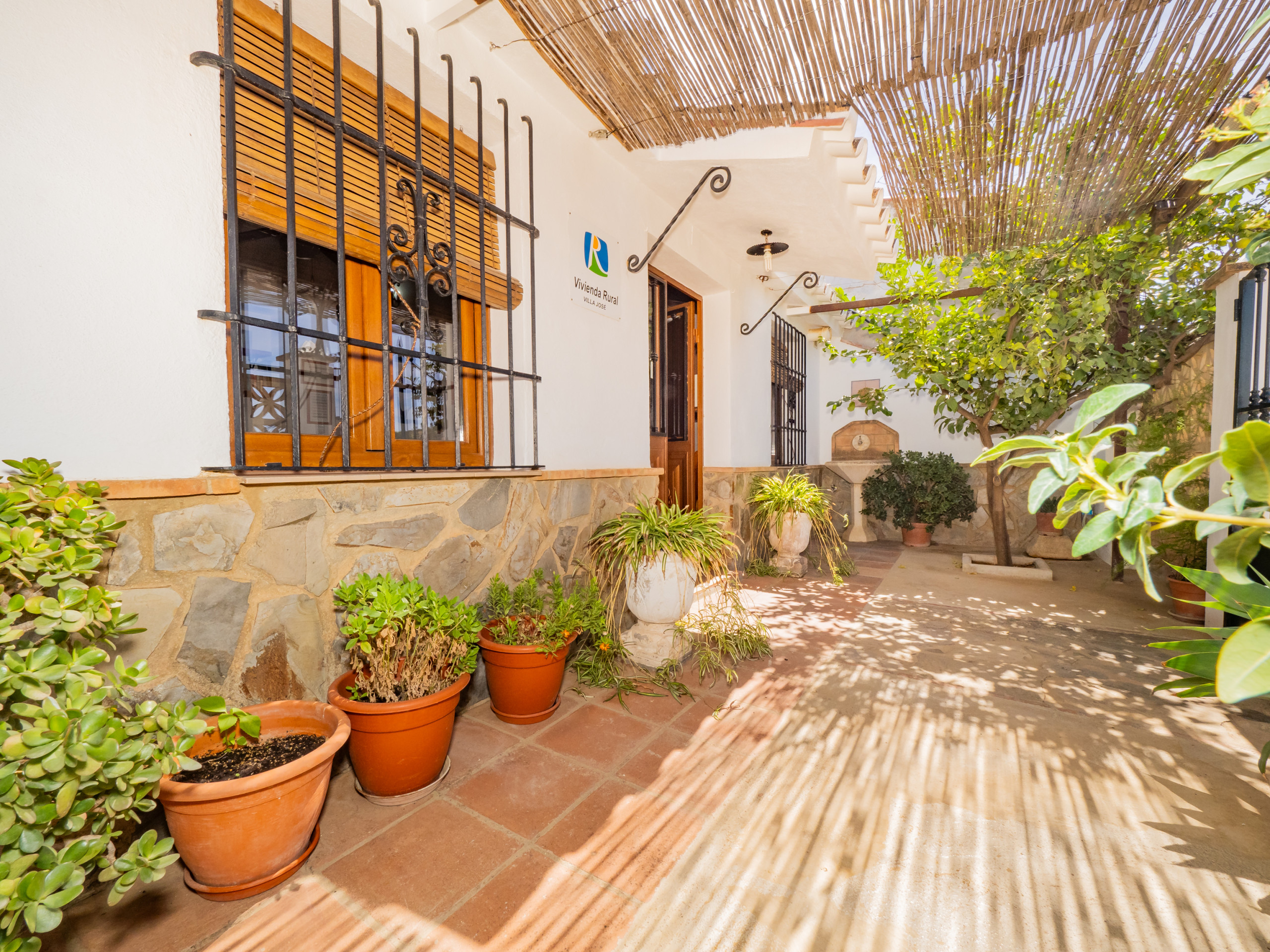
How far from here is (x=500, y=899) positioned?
1.21 meters

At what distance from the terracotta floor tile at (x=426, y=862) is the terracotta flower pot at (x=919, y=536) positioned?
5865 mm

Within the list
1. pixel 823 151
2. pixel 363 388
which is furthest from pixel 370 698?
pixel 823 151

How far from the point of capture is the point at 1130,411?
4.25m

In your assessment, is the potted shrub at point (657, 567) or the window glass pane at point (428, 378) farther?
the potted shrub at point (657, 567)

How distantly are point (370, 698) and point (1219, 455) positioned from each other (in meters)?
1.83

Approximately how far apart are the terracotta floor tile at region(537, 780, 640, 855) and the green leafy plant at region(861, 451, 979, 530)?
5627mm

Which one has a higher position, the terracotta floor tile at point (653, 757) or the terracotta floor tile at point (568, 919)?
the terracotta floor tile at point (653, 757)

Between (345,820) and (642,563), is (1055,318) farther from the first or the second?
(345,820)

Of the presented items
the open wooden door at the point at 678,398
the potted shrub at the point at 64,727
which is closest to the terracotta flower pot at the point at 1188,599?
the open wooden door at the point at 678,398

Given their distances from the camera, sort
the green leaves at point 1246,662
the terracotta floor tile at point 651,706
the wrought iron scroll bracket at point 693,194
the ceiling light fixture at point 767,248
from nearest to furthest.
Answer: the green leaves at point 1246,662
the terracotta floor tile at point 651,706
the wrought iron scroll bracket at point 693,194
the ceiling light fixture at point 767,248

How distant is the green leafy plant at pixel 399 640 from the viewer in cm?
155

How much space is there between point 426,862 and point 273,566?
0.91 meters

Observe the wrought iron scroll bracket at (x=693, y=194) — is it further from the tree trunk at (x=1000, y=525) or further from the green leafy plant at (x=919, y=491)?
the green leafy plant at (x=919, y=491)

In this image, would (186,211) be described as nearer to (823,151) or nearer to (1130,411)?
(823,151)
